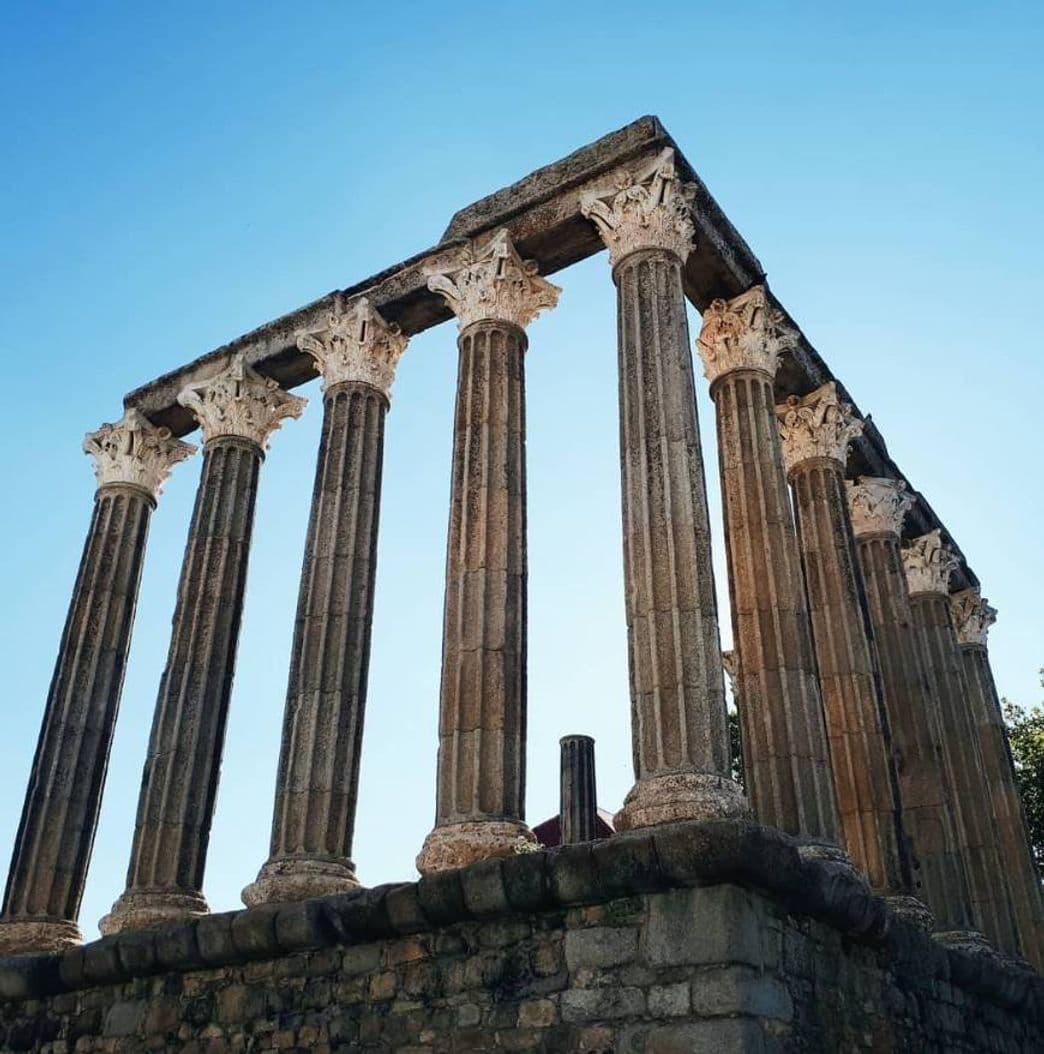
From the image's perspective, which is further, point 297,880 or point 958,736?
point 958,736

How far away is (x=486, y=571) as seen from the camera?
13.7 metres

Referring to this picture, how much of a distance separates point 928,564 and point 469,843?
13614 mm

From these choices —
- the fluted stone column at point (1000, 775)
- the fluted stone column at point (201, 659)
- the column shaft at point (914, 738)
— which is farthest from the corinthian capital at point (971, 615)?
the fluted stone column at point (201, 659)

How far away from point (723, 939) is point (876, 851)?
23.2 ft

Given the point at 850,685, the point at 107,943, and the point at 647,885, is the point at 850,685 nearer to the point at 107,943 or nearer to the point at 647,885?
the point at 647,885

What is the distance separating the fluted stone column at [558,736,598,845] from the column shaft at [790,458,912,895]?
8478mm

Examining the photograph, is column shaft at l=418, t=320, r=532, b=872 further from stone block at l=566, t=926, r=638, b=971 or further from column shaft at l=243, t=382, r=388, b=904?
stone block at l=566, t=926, r=638, b=971

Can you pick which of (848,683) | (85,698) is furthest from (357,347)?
(848,683)

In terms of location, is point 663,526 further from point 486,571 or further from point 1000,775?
point 1000,775

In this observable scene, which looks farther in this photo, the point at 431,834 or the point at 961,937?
the point at 961,937

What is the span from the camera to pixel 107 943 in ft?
40.8

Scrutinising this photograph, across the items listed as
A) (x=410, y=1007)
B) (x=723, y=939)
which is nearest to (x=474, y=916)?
(x=410, y=1007)

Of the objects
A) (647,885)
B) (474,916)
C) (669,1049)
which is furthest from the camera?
(474,916)

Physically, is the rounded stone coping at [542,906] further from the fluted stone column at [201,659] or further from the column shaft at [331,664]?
the fluted stone column at [201,659]
